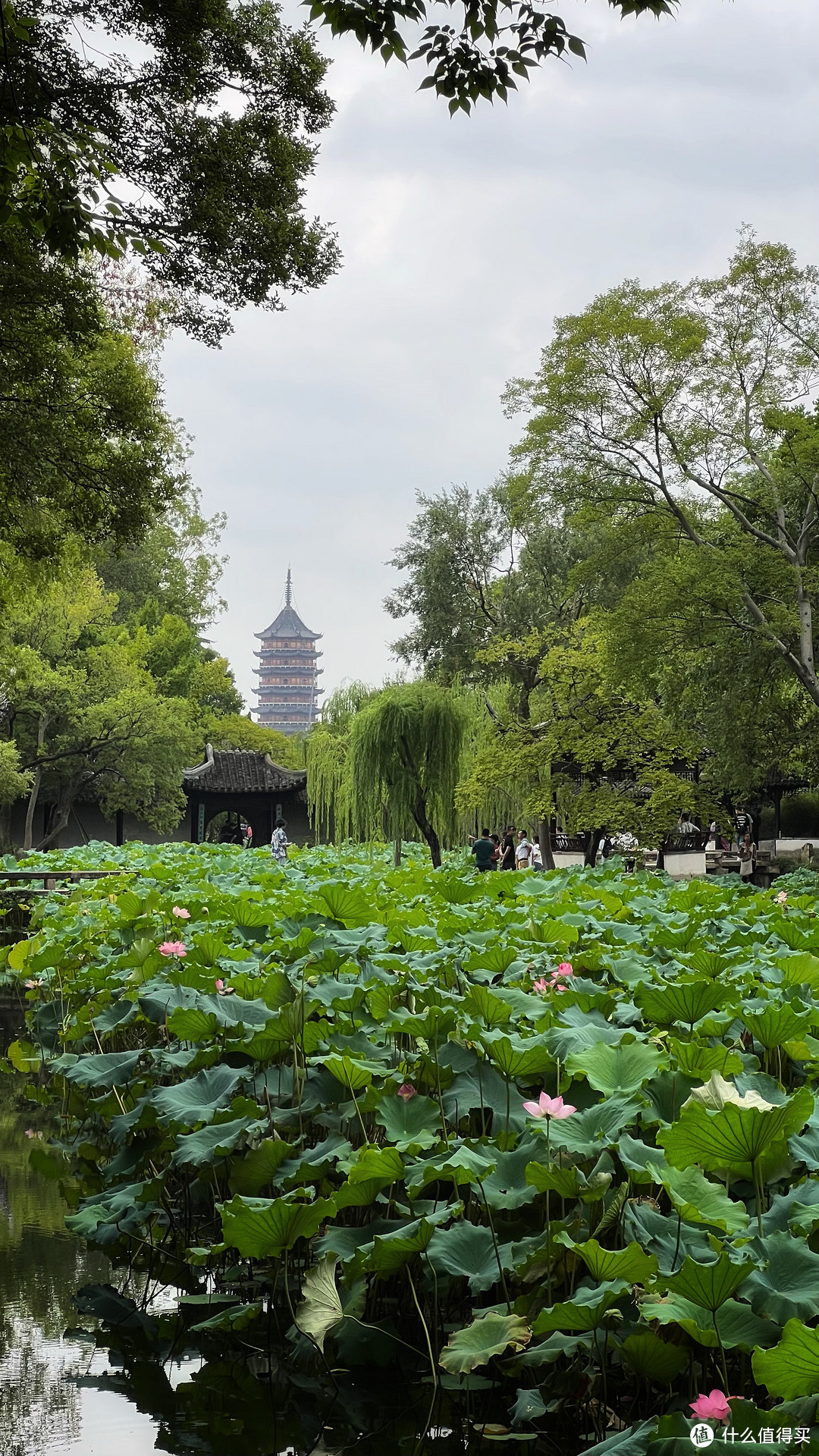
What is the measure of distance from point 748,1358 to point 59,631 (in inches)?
980

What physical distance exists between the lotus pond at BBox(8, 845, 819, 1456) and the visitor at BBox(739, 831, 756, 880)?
64.4ft

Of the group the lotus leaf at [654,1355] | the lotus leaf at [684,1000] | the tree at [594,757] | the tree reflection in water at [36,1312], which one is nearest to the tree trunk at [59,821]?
the tree at [594,757]

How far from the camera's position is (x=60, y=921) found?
7.86 meters

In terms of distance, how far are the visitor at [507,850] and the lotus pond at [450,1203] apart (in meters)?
19.3

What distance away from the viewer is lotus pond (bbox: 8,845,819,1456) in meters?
2.05

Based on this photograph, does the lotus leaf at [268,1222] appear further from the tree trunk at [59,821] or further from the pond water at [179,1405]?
the tree trunk at [59,821]

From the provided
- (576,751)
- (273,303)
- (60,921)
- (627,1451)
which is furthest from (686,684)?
(627,1451)

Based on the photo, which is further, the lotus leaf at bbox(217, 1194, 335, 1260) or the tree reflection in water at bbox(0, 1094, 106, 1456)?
the tree reflection in water at bbox(0, 1094, 106, 1456)

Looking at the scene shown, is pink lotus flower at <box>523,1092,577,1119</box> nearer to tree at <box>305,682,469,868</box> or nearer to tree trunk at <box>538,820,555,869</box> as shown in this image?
tree at <box>305,682,469,868</box>

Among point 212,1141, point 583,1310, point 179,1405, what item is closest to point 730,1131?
point 583,1310

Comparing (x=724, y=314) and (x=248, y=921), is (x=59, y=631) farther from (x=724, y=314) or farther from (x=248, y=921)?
(x=248, y=921)

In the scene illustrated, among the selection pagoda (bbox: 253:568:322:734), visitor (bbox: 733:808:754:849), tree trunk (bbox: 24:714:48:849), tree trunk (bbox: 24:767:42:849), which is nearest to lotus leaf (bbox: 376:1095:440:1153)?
tree trunk (bbox: 24:714:48:849)

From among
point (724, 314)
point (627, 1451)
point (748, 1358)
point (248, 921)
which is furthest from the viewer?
point (724, 314)

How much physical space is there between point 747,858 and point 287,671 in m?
63.6
